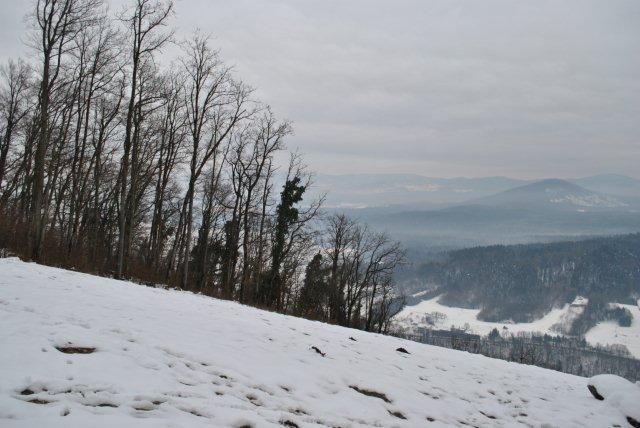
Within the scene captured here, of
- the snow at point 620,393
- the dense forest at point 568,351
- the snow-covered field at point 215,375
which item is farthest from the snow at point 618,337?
the snow-covered field at point 215,375

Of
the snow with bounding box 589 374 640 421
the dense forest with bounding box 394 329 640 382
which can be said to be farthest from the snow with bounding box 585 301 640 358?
the snow with bounding box 589 374 640 421

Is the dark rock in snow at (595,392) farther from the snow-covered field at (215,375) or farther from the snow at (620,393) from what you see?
the snow-covered field at (215,375)

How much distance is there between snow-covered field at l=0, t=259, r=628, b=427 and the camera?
15.0 feet

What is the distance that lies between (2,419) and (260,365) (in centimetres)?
411

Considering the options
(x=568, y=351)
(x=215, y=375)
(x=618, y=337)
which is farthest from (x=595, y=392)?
(x=618, y=337)

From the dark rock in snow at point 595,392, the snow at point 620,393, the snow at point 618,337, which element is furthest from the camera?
the snow at point 618,337

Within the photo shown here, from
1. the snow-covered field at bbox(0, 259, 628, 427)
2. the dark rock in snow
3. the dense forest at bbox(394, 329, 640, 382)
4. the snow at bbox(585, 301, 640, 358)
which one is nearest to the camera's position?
the snow-covered field at bbox(0, 259, 628, 427)

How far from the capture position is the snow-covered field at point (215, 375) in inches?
180

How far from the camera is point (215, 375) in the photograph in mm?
6281

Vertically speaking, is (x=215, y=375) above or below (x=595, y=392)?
above

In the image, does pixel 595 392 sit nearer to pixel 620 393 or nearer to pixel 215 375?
pixel 620 393

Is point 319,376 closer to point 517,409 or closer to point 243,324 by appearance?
point 243,324

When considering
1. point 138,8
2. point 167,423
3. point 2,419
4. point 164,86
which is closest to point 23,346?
point 2,419

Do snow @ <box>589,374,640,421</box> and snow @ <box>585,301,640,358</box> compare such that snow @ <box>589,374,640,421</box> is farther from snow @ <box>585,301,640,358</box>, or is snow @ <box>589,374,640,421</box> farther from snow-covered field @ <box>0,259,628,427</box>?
snow @ <box>585,301,640,358</box>
